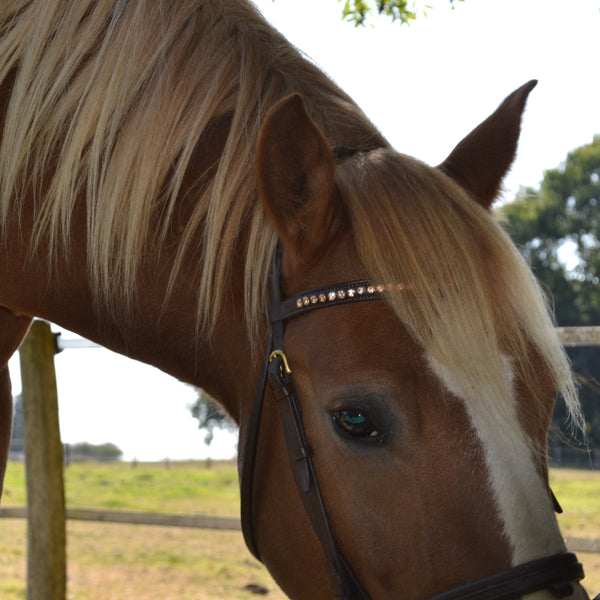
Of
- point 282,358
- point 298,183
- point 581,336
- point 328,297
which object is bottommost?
point 282,358

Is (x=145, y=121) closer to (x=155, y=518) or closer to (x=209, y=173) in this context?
(x=209, y=173)

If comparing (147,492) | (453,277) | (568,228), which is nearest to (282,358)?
(453,277)

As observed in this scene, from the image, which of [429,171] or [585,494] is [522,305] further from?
[585,494]

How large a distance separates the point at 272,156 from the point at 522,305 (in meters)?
0.55

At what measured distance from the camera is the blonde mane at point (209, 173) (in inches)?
51.7

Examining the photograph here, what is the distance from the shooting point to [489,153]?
5.39ft

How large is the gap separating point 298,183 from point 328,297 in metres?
0.23

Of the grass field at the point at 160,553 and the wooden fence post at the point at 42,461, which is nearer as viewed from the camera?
the wooden fence post at the point at 42,461

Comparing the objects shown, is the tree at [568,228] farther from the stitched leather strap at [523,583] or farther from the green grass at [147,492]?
the stitched leather strap at [523,583]

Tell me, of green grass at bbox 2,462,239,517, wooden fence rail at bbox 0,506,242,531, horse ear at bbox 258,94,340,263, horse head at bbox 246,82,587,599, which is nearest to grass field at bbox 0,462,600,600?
green grass at bbox 2,462,239,517

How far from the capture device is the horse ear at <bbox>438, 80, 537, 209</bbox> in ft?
5.32

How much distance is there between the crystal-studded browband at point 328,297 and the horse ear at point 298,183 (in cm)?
8

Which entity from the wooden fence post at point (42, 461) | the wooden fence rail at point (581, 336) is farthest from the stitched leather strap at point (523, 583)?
the wooden fence post at point (42, 461)

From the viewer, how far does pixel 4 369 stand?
234 centimetres
